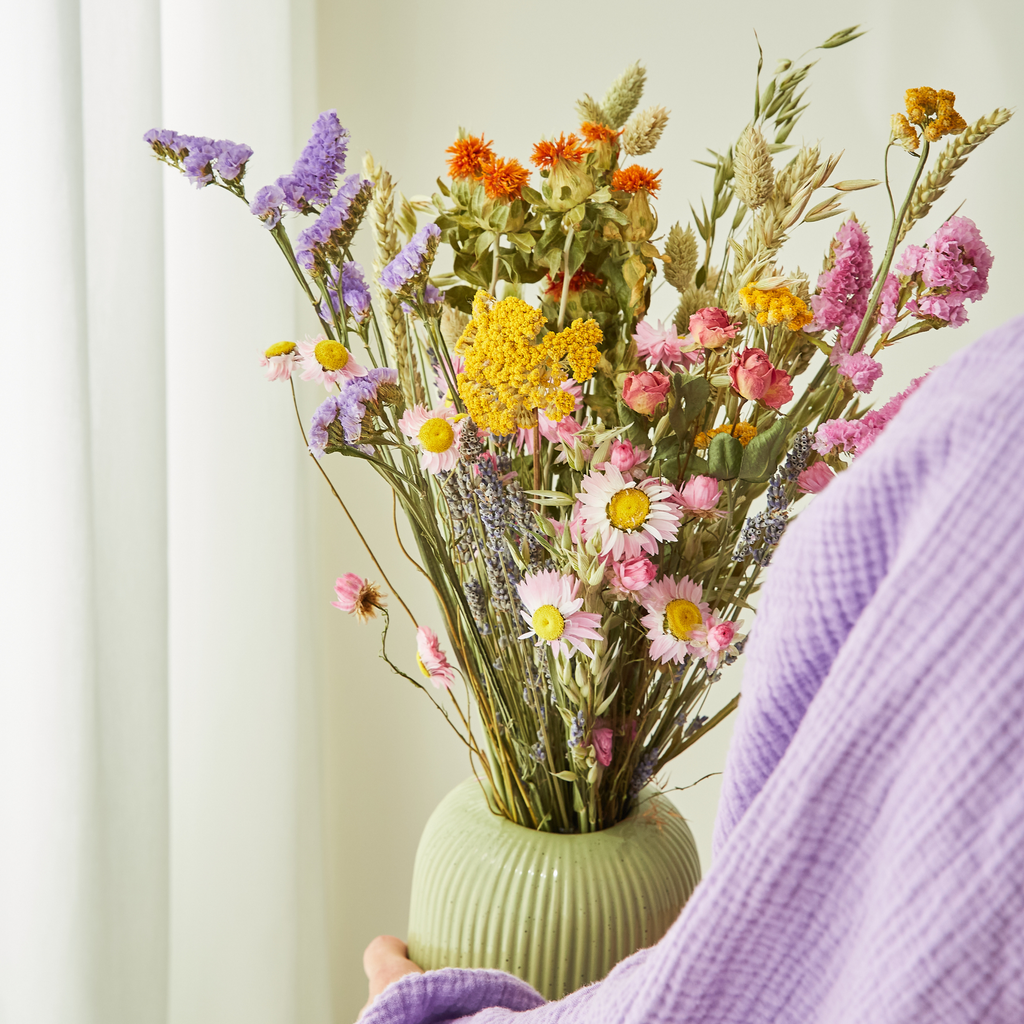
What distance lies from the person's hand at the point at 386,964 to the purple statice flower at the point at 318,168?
54cm

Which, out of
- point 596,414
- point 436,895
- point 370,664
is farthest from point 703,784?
point 596,414

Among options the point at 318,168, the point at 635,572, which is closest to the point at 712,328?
the point at 635,572

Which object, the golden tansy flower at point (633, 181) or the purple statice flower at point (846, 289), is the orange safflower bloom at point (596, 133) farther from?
the purple statice flower at point (846, 289)

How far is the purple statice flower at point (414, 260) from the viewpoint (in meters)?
0.56

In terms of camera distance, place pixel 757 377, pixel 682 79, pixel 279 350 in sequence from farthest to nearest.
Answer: pixel 682 79, pixel 279 350, pixel 757 377

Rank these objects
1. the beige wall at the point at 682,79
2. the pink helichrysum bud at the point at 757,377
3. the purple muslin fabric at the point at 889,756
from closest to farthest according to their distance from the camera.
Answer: the purple muslin fabric at the point at 889,756
the pink helichrysum bud at the point at 757,377
the beige wall at the point at 682,79

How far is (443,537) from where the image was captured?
69cm

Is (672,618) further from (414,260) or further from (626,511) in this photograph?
(414,260)

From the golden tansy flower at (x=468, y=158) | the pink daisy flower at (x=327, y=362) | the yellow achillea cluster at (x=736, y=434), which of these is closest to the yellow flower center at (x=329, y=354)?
the pink daisy flower at (x=327, y=362)

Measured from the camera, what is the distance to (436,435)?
583mm

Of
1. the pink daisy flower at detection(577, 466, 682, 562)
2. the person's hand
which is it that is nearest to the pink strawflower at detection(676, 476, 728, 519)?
the pink daisy flower at detection(577, 466, 682, 562)

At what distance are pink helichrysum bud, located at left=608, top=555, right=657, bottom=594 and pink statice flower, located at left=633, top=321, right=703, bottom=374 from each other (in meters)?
0.12

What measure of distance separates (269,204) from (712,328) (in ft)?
0.93

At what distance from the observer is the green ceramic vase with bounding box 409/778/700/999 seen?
2.14 ft
